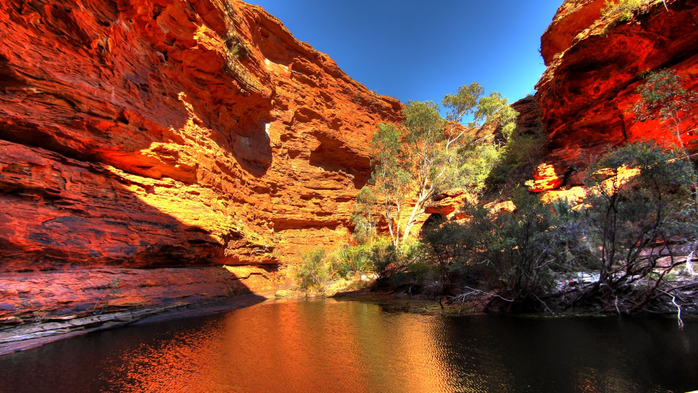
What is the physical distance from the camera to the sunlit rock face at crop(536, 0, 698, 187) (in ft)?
33.6

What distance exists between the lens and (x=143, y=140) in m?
11.7

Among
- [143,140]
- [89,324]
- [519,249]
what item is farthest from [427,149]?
[89,324]

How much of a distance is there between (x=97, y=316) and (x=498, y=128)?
2878cm

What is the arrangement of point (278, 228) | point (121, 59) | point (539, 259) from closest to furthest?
point (539, 259)
point (121, 59)
point (278, 228)

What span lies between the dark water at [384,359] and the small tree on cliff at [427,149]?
1212cm

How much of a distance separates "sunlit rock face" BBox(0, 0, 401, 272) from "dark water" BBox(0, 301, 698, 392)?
4.43 m

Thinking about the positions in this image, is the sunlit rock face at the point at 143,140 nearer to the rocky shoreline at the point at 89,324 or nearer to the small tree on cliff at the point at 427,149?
the rocky shoreline at the point at 89,324

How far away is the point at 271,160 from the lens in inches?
827

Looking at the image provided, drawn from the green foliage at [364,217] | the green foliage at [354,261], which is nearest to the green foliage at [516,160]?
the green foliage at [364,217]

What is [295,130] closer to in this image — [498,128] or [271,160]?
[271,160]

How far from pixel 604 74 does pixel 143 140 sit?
69.8 ft

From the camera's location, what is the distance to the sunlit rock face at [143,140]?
335 inches

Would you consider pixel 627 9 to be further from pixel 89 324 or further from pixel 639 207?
pixel 89 324

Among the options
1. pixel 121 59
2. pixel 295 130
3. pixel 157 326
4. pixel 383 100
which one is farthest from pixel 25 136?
pixel 383 100
